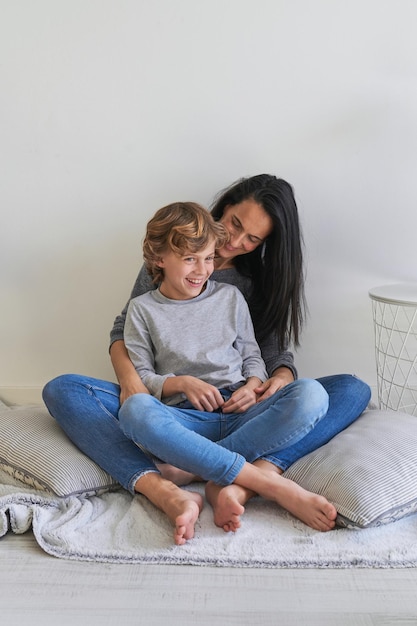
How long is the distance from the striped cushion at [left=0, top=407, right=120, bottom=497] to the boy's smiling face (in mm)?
410

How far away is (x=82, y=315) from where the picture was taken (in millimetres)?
1921

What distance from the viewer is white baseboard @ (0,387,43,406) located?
1.97 metres

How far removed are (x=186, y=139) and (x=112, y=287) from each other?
462 millimetres

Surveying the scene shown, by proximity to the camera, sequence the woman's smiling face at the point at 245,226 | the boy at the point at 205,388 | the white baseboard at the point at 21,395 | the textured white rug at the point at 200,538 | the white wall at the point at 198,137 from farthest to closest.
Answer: the white baseboard at the point at 21,395 → the white wall at the point at 198,137 → the woman's smiling face at the point at 245,226 → the boy at the point at 205,388 → the textured white rug at the point at 200,538

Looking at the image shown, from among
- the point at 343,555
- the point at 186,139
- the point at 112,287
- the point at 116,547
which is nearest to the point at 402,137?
the point at 186,139

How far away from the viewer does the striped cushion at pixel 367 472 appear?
1.15 m

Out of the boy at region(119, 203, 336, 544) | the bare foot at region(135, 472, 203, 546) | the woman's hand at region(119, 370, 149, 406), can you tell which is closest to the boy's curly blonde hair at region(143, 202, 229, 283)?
the boy at region(119, 203, 336, 544)

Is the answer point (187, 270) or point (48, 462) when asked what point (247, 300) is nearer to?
point (187, 270)

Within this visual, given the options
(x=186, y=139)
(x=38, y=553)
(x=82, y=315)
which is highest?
(x=186, y=139)

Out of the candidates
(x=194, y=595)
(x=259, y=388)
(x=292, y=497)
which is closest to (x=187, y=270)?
(x=259, y=388)

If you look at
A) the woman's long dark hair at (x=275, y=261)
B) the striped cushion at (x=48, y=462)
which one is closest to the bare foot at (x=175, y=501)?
the striped cushion at (x=48, y=462)

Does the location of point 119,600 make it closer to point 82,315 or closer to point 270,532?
point 270,532

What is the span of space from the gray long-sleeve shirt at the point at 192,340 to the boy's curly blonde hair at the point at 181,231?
124mm

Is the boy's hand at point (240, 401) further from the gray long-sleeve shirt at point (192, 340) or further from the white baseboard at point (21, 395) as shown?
the white baseboard at point (21, 395)
